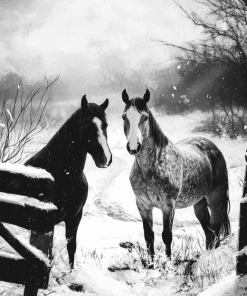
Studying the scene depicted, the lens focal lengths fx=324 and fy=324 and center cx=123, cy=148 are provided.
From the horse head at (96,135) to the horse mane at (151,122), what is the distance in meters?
0.55

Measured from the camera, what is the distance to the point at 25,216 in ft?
5.65

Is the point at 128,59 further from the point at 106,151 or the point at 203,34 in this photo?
the point at 106,151

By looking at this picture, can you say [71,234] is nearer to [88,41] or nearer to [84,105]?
[84,105]

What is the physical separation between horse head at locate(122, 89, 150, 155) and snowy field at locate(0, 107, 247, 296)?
1.30m

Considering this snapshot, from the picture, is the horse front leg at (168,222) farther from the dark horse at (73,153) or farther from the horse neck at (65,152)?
the horse neck at (65,152)

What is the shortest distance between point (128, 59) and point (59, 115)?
222cm

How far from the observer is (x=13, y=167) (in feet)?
5.81

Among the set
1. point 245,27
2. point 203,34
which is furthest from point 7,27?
point 245,27

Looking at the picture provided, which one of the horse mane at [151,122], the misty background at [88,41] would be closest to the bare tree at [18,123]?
the misty background at [88,41]

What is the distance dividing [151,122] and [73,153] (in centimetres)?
107

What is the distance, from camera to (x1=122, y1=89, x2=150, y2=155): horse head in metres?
A: 3.49

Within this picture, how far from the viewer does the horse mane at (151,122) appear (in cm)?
363

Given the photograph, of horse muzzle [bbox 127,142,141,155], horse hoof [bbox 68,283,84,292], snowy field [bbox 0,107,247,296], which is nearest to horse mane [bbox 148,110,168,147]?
horse muzzle [bbox 127,142,141,155]

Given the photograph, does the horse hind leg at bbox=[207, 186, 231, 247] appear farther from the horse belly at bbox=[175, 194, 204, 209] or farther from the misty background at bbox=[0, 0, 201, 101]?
the misty background at bbox=[0, 0, 201, 101]
